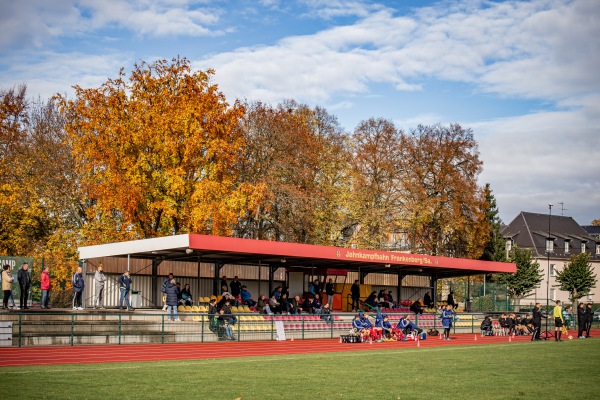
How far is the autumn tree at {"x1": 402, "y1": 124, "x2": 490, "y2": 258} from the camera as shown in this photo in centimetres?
5659

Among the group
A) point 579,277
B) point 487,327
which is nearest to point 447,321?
point 487,327

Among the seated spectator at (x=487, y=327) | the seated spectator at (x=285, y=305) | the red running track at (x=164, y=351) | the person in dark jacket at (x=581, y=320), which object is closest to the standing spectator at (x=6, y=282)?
the red running track at (x=164, y=351)

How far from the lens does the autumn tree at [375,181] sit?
53188 millimetres

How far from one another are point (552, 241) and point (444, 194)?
4004 centimetres

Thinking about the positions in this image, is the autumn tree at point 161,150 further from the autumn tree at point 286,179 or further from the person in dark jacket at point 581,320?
the person in dark jacket at point 581,320

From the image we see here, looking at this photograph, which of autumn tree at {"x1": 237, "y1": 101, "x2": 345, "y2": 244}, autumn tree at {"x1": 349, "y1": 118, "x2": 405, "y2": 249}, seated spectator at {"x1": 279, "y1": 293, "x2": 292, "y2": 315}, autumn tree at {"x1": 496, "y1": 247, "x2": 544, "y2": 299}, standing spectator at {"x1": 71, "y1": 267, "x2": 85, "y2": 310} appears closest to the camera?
standing spectator at {"x1": 71, "y1": 267, "x2": 85, "y2": 310}

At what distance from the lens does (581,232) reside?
98625mm

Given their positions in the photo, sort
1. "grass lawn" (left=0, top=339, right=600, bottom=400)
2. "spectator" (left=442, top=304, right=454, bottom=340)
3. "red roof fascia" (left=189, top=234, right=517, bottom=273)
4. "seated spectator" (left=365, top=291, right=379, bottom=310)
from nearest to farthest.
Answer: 1. "grass lawn" (left=0, top=339, right=600, bottom=400)
2. "red roof fascia" (left=189, top=234, right=517, bottom=273)
3. "spectator" (left=442, top=304, right=454, bottom=340)
4. "seated spectator" (left=365, top=291, right=379, bottom=310)

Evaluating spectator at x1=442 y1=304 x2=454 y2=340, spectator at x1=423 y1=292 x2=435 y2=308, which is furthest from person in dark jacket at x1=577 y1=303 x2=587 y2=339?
spectator at x1=423 y1=292 x2=435 y2=308

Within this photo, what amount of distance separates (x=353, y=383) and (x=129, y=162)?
1023 inches

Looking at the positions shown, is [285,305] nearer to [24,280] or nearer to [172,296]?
[172,296]

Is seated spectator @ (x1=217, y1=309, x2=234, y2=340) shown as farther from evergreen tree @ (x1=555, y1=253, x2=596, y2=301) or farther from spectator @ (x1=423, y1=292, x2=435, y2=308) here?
evergreen tree @ (x1=555, y1=253, x2=596, y2=301)

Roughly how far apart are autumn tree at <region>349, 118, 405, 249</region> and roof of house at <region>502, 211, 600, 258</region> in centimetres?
3761

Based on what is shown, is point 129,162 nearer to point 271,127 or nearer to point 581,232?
point 271,127
